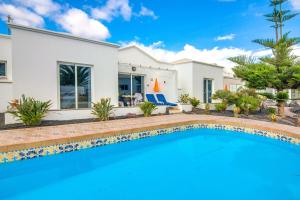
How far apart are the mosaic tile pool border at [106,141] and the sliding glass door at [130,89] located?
4687mm

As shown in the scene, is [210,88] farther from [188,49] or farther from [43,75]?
[188,49]

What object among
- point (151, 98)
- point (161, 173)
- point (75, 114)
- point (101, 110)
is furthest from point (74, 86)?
point (161, 173)

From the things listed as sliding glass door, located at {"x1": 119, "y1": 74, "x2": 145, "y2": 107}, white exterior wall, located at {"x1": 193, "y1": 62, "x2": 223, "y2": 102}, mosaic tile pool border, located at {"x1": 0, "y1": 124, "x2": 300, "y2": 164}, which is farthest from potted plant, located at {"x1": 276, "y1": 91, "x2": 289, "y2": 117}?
sliding glass door, located at {"x1": 119, "y1": 74, "x2": 145, "y2": 107}

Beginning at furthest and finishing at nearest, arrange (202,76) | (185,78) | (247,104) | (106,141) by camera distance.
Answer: (202,76) → (185,78) → (247,104) → (106,141)

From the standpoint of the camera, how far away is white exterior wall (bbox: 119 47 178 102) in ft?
42.4

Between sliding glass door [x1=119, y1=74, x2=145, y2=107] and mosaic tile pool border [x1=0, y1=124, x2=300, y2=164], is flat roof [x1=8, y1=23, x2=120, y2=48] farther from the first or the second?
mosaic tile pool border [x1=0, y1=124, x2=300, y2=164]

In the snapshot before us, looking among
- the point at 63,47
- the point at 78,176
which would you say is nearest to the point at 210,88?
the point at 63,47

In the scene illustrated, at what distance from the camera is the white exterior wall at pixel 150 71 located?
12.9 m

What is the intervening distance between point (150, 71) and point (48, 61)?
262 inches

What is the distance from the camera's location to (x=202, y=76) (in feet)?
50.7

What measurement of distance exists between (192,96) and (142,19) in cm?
871

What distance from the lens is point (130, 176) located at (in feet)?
14.3

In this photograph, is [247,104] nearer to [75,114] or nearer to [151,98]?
[151,98]

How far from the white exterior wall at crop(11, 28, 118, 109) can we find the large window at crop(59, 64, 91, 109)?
256mm
